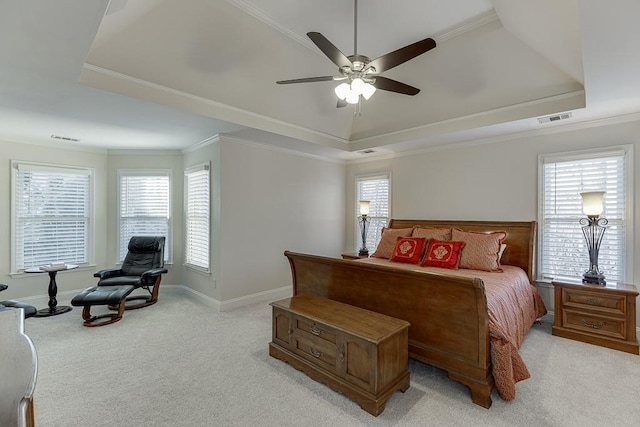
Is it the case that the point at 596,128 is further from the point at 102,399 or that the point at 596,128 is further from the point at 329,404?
the point at 102,399

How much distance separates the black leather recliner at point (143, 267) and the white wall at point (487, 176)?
417 cm

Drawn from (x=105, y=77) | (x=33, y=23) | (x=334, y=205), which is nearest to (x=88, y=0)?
(x=33, y=23)

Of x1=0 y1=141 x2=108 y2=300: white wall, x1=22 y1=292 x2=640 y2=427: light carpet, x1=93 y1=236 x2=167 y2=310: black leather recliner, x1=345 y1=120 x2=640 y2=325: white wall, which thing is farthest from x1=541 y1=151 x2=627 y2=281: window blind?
x1=0 y1=141 x2=108 y2=300: white wall

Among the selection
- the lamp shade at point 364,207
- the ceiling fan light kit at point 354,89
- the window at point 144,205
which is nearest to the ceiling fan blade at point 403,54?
the ceiling fan light kit at point 354,89

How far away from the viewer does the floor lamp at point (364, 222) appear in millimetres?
5582

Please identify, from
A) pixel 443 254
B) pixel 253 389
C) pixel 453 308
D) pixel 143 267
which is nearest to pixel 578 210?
pixel 443 254

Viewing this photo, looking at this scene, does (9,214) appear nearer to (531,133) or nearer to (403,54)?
(403,54)

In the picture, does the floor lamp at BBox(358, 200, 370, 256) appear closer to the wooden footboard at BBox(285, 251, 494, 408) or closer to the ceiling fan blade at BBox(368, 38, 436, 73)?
the wooden footboard at BBox(285, 251, 494, 408)

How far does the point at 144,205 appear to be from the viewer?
538 centimetres

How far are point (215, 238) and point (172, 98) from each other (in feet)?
6.72

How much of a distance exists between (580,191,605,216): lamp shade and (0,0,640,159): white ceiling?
0.95 metres

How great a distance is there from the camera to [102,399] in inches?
91.7

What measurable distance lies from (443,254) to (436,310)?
1.52 m

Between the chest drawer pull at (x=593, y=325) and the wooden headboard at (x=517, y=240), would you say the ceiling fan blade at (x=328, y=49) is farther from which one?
the chest drawer pull at (x=593, y=325)
